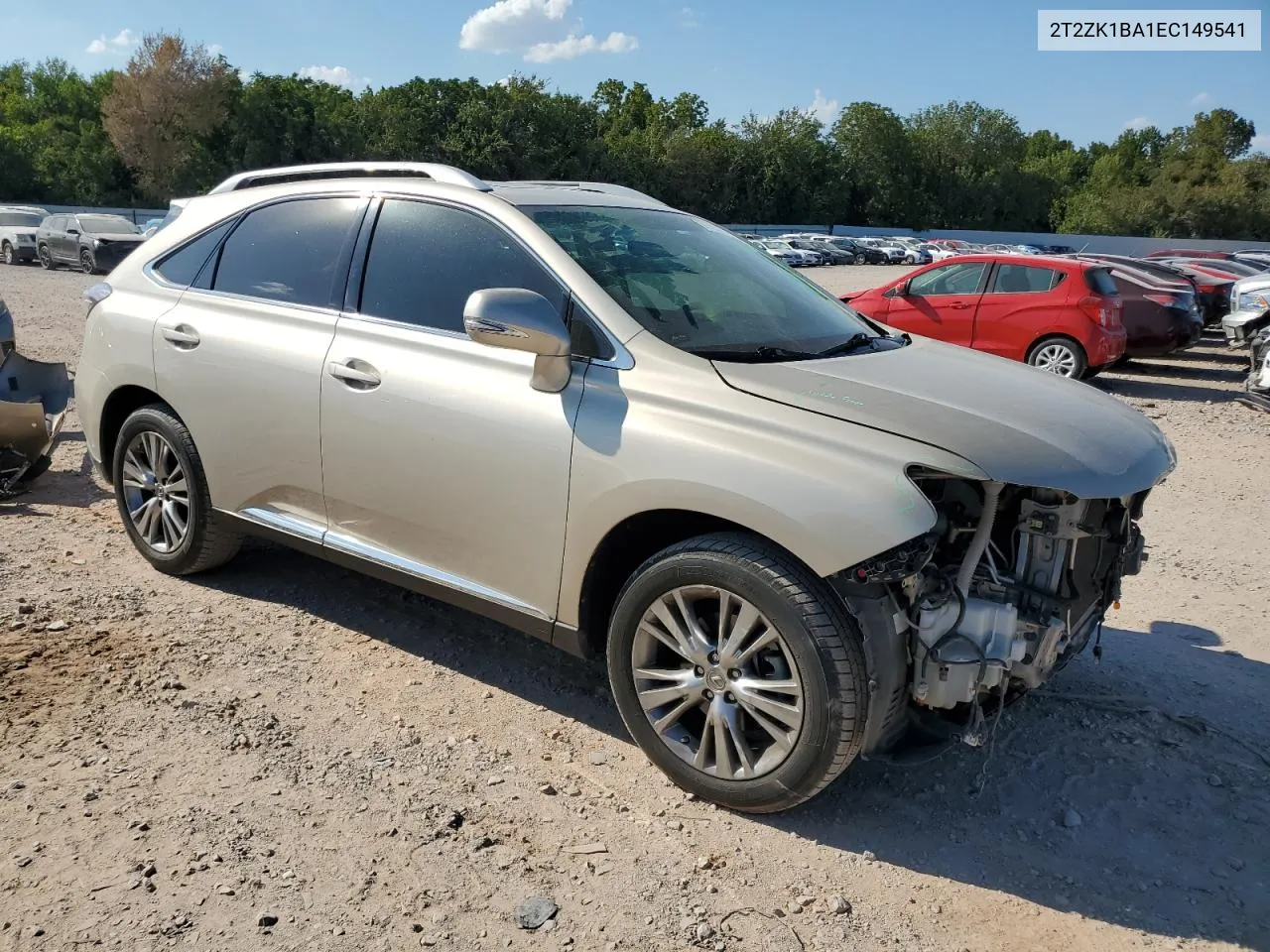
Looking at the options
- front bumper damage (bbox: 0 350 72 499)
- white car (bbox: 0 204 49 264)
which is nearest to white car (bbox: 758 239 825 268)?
white car (bbox: 0 204 49 264)

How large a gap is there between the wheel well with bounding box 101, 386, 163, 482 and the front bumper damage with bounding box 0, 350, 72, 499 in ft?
4.93

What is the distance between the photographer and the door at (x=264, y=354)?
403cm

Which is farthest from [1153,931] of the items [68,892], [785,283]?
A: [68,892]

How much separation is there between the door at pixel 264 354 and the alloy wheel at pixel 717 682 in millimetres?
1616

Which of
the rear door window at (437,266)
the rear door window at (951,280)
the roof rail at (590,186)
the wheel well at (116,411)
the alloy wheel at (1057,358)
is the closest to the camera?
the rear door window at (437,266)

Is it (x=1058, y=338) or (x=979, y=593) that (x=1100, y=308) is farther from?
(x=979, y=593)

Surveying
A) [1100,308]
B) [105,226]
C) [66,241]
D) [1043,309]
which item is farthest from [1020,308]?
[66,241]

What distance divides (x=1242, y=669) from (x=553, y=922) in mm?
3372

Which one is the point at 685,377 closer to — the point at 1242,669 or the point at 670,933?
the point at 670,933

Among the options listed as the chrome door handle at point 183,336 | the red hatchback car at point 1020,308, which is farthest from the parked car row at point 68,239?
the chrome door handle at point 183,336

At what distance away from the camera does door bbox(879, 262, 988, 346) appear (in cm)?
1282

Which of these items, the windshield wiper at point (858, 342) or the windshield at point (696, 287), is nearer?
the windshield at point (696, 287)

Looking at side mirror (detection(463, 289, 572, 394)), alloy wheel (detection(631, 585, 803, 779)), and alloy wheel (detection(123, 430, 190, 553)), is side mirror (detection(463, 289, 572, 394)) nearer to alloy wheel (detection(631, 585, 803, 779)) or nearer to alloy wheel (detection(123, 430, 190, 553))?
alloy wheel (detection(631, 585, 803, 779))

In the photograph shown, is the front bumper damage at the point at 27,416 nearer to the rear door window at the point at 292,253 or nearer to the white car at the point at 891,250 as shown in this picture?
the rear door window at the point at 292,253
